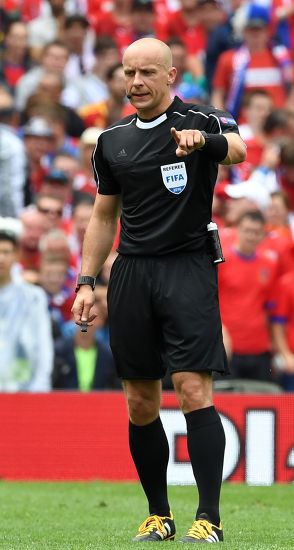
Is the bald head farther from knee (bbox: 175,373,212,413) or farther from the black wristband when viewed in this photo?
knee (bbox: 175,373,212,413)

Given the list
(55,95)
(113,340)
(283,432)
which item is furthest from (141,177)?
(55,95)

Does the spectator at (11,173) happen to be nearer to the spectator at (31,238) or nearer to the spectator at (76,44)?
the spectator at (31,238)

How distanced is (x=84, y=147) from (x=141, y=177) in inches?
297

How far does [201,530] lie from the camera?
6207 millimetres

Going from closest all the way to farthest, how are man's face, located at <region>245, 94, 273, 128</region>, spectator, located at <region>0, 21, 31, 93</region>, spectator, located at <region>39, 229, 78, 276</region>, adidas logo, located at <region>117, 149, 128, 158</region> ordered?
adidas logo, located at <region>117, 149, 128, 158</region>, spectator, located at <region>39, 229, 78, 276</region>, man's face, located at <region>245, 94, 273, 128</region>, spectator, located at <region>0, 21, 31, 93</region>

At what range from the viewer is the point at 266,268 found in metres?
12.1

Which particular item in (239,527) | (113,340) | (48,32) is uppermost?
(48,32)

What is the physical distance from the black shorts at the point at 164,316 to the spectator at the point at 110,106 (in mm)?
8581

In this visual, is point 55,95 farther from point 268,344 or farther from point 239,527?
point 239,527

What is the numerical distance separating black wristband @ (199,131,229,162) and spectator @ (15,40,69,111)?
32.1ft

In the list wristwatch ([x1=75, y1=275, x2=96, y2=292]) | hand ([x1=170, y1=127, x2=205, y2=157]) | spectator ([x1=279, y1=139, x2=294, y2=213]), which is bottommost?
wristwatch ([x1=75, y1=275, x2=96, y2=292])

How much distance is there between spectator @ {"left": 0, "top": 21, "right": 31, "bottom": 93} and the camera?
54.1 feet

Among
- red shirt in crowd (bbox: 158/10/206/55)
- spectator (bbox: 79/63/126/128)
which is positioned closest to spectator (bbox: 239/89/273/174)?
spectator (bbox: 79/63/126/128)

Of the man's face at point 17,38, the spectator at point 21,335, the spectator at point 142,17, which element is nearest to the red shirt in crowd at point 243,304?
the spectator at point 21,335
